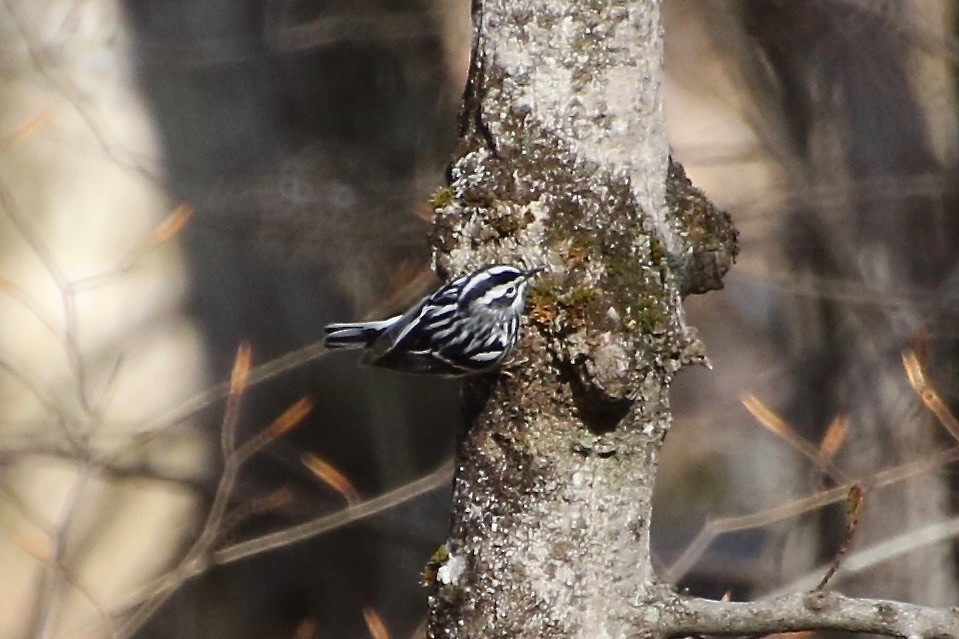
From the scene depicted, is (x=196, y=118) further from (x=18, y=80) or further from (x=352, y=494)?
(x=352, y=494)

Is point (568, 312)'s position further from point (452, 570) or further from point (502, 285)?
point (452, 570)

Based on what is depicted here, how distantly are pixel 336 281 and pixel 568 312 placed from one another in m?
2.47

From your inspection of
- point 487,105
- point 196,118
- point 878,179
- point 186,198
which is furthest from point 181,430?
point 878,179

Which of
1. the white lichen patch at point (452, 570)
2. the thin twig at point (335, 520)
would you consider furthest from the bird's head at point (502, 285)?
the thin twig at point (335, 520)

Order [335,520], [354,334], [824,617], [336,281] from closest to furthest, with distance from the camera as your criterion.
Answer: [824,617] → [354,334] → [335,520] → [336,281]

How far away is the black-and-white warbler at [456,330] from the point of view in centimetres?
194

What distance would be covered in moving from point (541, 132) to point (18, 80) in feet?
7.92

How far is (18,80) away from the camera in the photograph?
3.74 metres

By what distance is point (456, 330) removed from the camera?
2.13 m

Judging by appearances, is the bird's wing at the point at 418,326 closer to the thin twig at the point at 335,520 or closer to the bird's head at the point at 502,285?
Result: the bird's head at the point at 502,285

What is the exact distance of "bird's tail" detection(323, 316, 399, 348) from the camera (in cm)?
249

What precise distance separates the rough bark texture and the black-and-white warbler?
43 mm

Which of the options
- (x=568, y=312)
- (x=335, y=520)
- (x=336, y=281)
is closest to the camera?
(x=568, y=312)

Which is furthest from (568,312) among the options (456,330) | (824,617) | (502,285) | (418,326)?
(824,617)
